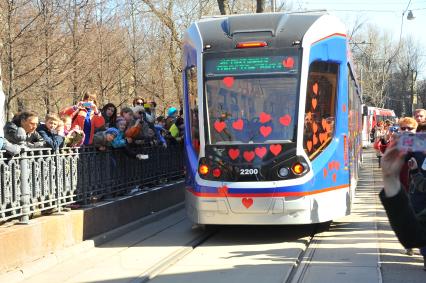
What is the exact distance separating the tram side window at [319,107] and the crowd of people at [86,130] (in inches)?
129

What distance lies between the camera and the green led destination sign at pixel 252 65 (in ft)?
30.5

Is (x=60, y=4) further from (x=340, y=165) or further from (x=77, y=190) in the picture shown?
(x=340, y=165)

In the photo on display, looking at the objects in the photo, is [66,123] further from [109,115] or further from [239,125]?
[239,125]

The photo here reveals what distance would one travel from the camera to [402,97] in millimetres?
101375

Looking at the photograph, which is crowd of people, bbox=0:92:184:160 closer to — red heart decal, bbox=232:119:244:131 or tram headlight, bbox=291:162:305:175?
red heart decal, bbox=232:119:244:131

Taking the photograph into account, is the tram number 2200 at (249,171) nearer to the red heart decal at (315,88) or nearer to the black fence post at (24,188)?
the red heart decal at (315,88)

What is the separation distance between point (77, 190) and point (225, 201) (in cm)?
225

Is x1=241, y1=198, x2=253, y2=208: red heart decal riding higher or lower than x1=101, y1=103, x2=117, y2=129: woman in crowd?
lower

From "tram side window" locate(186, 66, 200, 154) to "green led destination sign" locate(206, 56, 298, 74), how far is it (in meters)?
0.34

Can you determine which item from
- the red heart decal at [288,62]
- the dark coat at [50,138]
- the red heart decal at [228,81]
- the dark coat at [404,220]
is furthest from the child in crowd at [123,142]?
the dark coat at [404,220]

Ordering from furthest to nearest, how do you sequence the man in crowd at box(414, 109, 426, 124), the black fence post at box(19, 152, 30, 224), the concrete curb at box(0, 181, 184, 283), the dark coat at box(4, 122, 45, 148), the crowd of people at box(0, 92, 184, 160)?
the man in crowd at box(414, 109, 426, 124)
the crowd of people at box(0, 92, 184, 160)
the dark coat at box(4, 122, 45, 148)
the black fence post at box(19, 152, 30, 224)
the concrete curb at box(0, 181, 184, 283)

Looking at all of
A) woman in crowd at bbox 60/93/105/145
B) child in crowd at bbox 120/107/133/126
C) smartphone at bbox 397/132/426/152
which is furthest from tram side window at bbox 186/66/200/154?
smartphone at bbox 397/132/426/152

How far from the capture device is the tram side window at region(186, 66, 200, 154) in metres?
9.55

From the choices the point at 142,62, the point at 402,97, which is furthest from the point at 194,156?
the point at 402,97
